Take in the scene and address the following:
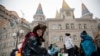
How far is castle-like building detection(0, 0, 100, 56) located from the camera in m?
5.73

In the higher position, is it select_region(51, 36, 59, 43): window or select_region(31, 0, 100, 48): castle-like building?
select_region(31, 0, 100, 48): castle-like building

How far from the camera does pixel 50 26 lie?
667 centimetres

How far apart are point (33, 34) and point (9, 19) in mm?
4775

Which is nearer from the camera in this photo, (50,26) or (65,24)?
(65,24)

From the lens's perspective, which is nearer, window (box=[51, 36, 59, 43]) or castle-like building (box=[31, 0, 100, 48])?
castle-like building (box=[31, 0, 100, 48])

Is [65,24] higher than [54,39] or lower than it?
higher

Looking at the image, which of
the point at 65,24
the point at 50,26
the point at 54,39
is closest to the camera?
the point at 54,39

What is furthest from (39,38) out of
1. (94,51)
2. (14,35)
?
(14,35)

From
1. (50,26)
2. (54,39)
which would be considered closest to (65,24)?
(50,26)

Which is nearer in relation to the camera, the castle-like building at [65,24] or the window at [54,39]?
the castle-like building at [65,24]

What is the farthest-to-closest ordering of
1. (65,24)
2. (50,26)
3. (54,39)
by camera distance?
1. (50,26)
2. (65,24)
3. (54,39)

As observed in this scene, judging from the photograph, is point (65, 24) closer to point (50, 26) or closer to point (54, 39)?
point (50, 26)

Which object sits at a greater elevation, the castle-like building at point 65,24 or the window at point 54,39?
the castle-like building at point 65,24

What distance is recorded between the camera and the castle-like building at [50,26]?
5.73 meters
